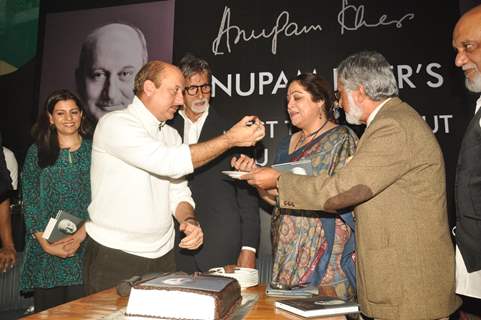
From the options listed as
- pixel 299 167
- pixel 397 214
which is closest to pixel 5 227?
pixel 299 167

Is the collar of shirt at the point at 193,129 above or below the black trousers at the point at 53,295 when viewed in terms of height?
above

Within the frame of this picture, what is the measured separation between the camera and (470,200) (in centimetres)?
165

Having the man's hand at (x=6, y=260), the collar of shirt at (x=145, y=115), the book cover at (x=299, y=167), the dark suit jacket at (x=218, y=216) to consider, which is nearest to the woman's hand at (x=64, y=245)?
the man's hand at (x=6, y=260)

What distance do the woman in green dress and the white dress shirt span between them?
0.55 meters

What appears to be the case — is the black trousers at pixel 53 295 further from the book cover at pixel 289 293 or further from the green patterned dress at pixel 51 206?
the book cover at pixel 289 293

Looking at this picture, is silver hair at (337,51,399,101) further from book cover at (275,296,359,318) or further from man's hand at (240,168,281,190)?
book cover at (275,296,359,318)

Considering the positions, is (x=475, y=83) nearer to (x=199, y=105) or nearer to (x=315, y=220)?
(x=315, y=220)

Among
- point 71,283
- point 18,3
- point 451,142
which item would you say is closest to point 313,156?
point 451,142

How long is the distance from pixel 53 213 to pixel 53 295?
0.49m

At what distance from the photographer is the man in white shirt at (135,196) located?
177 centimetres

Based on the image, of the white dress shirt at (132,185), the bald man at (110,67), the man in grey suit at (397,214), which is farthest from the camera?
the bald man at (110,67)

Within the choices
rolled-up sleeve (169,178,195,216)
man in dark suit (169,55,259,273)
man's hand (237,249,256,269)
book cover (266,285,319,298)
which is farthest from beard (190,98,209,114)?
book cover (266,285,319,298)

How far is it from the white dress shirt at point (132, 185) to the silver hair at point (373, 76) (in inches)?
32.6

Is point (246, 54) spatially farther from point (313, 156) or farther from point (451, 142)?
point (451, 142)
